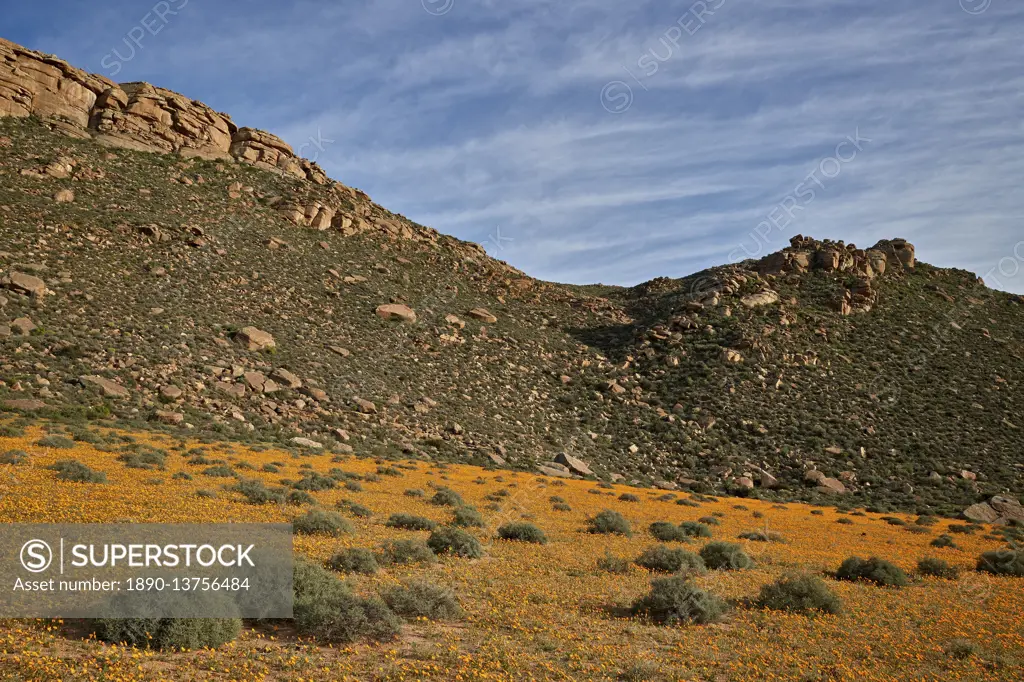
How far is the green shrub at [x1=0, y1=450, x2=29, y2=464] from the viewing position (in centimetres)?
1667

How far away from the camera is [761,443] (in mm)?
41438

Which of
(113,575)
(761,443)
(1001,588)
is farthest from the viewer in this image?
(761,443)

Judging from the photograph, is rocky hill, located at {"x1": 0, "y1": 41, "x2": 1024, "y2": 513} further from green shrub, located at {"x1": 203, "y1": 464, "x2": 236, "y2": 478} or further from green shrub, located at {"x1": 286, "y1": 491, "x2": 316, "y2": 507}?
green shrub, located at {"x1": 286, "y1": 491, "x2": 316, "y2": 507}

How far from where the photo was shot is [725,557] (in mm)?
15242

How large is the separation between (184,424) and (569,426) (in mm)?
24716

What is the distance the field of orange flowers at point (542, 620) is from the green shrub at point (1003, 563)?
0.56 metres

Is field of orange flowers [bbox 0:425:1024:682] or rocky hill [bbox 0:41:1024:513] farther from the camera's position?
rocky hill [bbox 0:41:1024:513]

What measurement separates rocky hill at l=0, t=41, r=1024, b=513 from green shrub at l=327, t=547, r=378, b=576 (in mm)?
19104

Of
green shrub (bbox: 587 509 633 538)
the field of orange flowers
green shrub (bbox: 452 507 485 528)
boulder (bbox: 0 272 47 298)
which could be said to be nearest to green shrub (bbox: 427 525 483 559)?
the field of orange flowers

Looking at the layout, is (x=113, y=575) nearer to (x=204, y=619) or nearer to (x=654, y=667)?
(x=204, y=619)

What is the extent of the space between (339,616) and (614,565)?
7.60 metres

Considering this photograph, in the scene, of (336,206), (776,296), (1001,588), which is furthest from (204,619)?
(776,296)

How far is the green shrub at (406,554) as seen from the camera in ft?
41.0

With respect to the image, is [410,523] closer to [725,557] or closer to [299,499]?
[299,499]
